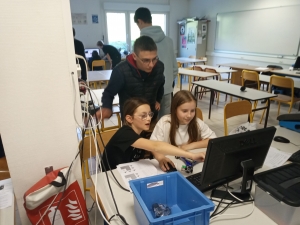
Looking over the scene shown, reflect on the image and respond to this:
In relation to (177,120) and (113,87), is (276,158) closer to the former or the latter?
(177,120)

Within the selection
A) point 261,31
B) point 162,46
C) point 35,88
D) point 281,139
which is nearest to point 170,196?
point 35,88

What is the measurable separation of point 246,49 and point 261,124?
12.2ft

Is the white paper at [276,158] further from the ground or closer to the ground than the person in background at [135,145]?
closer to the ground

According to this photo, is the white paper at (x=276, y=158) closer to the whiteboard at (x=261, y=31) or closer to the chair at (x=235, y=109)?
the chair at (x=235, y=109)

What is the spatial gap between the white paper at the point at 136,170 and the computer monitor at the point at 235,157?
0.35 meters

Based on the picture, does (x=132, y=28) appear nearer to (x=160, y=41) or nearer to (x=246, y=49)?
(x=246, y=49)

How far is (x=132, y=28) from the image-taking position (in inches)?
322

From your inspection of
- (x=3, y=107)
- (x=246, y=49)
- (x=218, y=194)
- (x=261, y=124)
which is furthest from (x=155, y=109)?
(x=246, y=49)

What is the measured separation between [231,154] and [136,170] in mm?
571

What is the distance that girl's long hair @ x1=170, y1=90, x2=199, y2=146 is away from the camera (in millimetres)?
1688

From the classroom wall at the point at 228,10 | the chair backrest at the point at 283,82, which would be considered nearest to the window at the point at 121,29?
the classroom wall at the point at 228,10

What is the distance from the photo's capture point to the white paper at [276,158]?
1419 mm

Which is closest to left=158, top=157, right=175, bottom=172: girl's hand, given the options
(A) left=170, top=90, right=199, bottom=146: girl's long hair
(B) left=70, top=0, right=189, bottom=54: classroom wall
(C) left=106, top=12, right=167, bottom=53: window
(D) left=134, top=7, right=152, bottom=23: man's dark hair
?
(A) left=170, top=90, right=199, bottom=146: girl's long hair

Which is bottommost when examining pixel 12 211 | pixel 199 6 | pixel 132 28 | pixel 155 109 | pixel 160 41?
pixel 12 211
